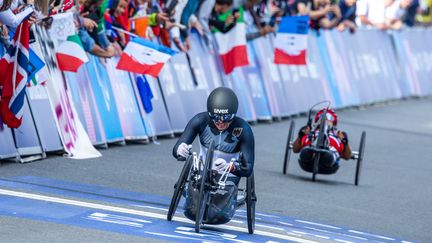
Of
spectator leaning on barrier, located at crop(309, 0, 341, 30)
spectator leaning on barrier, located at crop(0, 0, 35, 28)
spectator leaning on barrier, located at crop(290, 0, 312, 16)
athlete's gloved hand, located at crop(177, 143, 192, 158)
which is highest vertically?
spectator leaning on barrier, located at crop(0, 0, 35, 28)

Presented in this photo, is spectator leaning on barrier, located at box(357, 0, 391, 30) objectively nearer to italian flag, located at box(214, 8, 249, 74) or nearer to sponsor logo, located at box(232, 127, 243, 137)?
italian flag, located at box(214, 8, 249, 74)

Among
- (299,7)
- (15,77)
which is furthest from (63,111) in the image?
(299,7)

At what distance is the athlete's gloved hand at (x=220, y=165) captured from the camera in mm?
10664

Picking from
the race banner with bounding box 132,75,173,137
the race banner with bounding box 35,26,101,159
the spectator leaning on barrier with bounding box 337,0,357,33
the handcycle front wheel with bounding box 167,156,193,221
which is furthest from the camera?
the spectator leaning on barrier with bounding box 337,0,357,33

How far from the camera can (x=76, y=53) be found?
15.5m

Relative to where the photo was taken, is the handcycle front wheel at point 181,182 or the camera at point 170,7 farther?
the camera at point 170,7

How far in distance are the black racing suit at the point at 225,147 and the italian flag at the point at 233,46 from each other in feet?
33.9

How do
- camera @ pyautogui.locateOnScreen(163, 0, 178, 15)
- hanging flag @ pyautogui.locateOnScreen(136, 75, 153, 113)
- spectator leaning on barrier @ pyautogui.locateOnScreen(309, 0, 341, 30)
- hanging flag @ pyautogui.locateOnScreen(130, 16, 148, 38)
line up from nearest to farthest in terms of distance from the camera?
hanging flag @ pyautogui.locateOnScreen(136, 75, 153, 113), hanging flag @ pyautogui.locateOnScreen(130, 16, 148, 38), camera @ pyautogui.locateOnScreen(163, 0, 178, 15), spectator leaning on barrier @ pyautogui.locateOnScreen(309, 0, 341, 30)

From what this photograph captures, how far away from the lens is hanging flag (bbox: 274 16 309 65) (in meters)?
22.2

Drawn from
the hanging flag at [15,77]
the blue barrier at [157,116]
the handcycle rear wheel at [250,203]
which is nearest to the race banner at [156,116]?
the blue barrier at [157,116]

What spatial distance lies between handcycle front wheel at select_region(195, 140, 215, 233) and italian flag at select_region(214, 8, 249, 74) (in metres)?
10.9

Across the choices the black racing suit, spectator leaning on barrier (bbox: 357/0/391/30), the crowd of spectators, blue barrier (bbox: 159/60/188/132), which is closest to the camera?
the crowd of spectators

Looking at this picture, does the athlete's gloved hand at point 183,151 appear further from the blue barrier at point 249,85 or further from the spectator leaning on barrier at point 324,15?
the spectator leaning on barrier at point 324,15

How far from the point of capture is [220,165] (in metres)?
10.7
